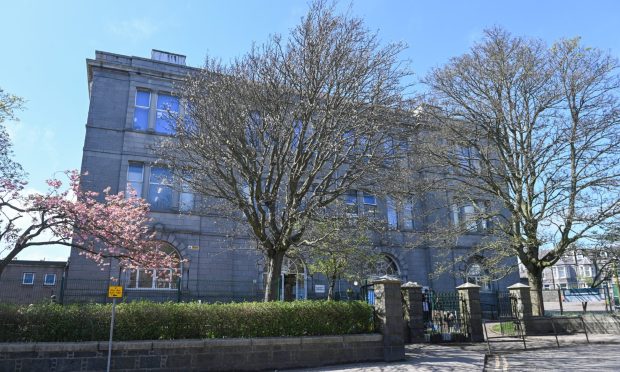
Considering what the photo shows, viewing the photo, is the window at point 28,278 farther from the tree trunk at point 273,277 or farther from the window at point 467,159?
the window at point 467,159

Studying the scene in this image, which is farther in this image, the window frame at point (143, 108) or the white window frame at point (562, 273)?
the white window frame at point (562, 273)

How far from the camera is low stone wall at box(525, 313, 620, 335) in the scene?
723 inches

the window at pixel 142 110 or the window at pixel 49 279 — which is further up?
the window at pixel 142 110

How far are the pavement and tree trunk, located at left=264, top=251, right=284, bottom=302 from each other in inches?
108

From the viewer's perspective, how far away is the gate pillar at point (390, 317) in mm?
12188

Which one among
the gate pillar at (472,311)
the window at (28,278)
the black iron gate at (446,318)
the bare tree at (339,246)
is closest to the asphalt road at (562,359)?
the gate pillar at (472,311)

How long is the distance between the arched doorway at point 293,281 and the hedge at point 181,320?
1157cm

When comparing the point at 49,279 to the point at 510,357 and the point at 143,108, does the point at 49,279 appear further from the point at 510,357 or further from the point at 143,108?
the point at 510,357

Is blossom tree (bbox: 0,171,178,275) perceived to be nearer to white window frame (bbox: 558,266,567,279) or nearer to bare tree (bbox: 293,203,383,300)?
bare tree (bbox: 293,203,383,300)

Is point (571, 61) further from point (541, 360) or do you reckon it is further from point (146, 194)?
point (146, 194)

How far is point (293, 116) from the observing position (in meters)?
13.6

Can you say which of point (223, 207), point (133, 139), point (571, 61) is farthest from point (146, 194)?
point (571, 61)

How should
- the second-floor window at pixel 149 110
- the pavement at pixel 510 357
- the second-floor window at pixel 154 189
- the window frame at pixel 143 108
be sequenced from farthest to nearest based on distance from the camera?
the second-floor window at pixel 149 110, the window frame at pixel 143 108, the second-floor window at pixel 154 189, the pavement at pixel 510 357

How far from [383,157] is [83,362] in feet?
31.0
